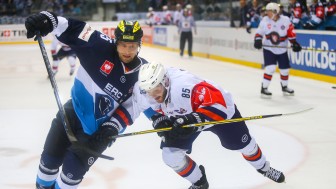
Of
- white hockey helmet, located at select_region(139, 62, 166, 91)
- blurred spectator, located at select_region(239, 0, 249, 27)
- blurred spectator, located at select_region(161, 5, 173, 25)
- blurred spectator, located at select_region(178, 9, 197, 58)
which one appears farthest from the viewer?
blurred spectator, located at select_region(161, 5, 173, 25)

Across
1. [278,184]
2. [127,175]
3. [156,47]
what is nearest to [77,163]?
[127,175]

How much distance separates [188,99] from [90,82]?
0.58 m

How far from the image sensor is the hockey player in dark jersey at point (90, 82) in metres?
2.77

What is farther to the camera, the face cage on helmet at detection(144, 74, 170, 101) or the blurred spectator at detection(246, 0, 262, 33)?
the blurred spectator at detection(246, 0, 262, 33)

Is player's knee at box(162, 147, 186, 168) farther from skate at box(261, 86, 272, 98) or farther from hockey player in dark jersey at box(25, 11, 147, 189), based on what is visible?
skate at box(261, 86, 272, 98)

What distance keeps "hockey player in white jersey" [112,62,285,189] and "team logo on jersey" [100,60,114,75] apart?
175mm

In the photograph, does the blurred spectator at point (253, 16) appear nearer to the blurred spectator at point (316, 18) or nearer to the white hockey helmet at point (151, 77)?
the blurred spectator at point (316, 18)

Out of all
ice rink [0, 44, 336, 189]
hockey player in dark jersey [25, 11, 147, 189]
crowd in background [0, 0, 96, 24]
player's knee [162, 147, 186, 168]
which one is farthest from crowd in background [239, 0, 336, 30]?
crowd in background [0, 0, 96, 24]

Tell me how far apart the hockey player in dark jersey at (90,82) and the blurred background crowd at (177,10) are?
733 cm

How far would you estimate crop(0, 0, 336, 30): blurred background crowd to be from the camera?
9773 millimetres

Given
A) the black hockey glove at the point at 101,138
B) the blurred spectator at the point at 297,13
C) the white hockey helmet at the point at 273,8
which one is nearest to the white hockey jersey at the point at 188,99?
the black hockey glove at the point at 101,138

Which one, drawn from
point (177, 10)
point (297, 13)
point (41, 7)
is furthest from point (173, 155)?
point (41, 7)

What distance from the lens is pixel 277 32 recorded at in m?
7.53

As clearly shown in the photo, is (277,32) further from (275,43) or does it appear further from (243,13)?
(243,13)
